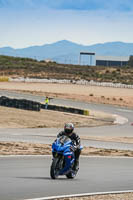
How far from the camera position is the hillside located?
121500 millimetres

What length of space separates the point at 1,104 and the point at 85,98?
27.5 metres

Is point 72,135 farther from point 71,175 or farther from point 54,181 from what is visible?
point 54,181

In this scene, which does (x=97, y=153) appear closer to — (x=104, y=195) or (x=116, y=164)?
(x=116, y=164)

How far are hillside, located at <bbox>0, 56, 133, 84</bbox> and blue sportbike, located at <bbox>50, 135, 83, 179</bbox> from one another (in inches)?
4068

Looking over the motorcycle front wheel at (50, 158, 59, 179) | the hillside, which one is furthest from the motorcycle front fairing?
the hillside

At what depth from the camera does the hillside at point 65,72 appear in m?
122

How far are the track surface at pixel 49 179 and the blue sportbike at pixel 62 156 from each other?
0.24 meters

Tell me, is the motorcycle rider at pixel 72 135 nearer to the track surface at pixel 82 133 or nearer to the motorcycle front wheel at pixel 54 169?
the motorcycle front wheel at pixel 54 169

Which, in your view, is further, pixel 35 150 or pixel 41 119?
pixel 41 119

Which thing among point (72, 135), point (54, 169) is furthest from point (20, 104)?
point (54, 169)

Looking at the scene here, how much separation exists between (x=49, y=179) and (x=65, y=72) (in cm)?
11819

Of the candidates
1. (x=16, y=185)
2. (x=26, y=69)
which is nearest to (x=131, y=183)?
(x=16, y=185)

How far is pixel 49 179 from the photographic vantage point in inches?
531

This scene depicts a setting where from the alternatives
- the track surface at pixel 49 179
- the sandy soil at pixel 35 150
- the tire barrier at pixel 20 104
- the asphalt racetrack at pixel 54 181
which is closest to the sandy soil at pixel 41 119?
the tire barrier at pixel 20 104
